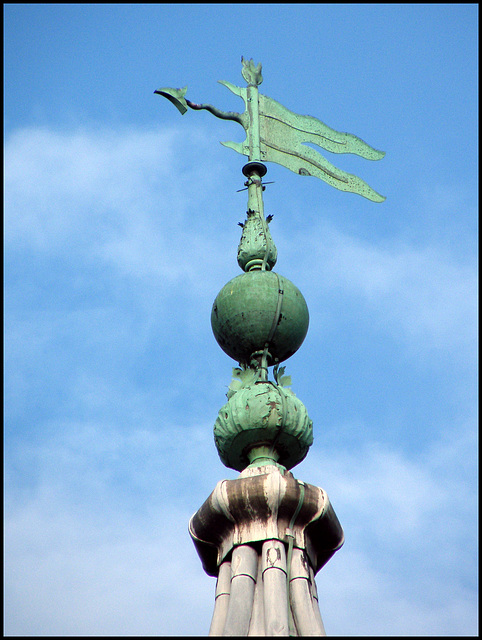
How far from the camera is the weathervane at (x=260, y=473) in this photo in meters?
9.73

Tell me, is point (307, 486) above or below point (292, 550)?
above

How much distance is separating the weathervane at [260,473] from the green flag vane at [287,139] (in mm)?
75

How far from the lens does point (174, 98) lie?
13.1 meters

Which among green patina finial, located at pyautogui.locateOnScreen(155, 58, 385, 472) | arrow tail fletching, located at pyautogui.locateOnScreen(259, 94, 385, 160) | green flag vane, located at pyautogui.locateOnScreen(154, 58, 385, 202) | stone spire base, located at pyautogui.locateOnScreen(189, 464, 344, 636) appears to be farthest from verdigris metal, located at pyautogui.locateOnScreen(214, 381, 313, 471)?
arrow tail fletching, located at pyautogui.locateOnScreen(259, 94, 385, 160)

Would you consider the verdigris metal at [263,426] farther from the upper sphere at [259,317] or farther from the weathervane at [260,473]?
the upper sphere at [259,317]

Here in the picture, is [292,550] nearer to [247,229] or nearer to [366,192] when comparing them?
[247,229]

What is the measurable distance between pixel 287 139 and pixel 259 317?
3.68 meters

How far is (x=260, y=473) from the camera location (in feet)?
34.8

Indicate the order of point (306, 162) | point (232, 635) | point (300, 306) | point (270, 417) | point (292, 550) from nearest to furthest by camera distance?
point (232, 635) < point (292, 550) < point (270, 417) < point (300, 306) < point (306, 162)

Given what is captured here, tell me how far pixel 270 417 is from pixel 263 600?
7.05 feet

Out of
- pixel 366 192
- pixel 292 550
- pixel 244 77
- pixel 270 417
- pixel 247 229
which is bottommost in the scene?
pixel 292 550

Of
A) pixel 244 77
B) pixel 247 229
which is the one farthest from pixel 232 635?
pixel 244 77

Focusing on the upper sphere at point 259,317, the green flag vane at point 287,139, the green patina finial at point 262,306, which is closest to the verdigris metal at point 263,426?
the green patina finial at point 262,306

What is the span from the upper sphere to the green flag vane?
242 cm
